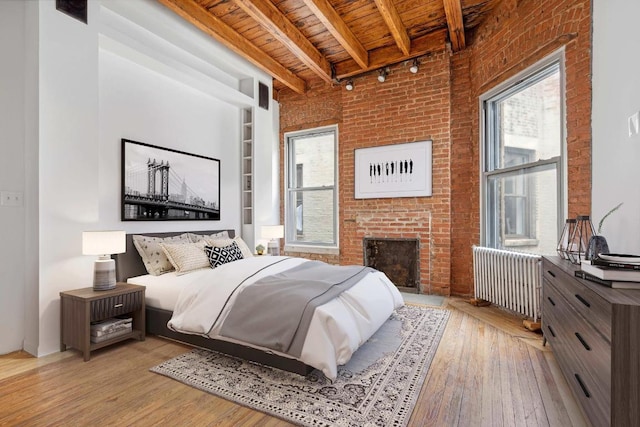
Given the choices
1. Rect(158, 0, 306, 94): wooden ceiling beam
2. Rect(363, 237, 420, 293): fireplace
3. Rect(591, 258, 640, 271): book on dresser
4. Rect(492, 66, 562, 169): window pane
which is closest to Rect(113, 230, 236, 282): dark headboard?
Rect(158, 0, 306, 94): wooden ceiling beam

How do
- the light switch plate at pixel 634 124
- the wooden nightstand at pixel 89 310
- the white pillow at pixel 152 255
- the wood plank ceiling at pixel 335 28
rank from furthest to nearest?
the wood plank ceiling at pixel 335 28 → the white pillow at pixel 152 255 → the wooden nightstand at pixel 89 310 → the light switch plate at pixel 634 124

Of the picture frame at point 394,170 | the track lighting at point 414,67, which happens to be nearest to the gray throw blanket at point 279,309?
the picture frame at point 394,170

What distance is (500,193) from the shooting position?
13.3 feet

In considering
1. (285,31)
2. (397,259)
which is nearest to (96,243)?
(285,31)

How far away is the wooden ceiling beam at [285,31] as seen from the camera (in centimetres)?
346

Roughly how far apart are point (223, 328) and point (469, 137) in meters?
3.93

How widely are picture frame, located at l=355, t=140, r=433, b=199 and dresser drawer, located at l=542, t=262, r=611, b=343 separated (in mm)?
2476

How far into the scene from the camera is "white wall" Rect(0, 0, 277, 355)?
2.65m

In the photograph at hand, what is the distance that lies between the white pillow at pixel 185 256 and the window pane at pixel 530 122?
3765 mm

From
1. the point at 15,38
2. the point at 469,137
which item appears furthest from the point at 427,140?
the point at 15,38

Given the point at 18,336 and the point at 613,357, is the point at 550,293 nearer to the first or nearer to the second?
the point at 613,357

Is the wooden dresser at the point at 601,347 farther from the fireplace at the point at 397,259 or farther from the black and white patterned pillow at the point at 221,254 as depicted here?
the black and white patterned pillow at the point at 221,254

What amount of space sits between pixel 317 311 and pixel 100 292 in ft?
6.27

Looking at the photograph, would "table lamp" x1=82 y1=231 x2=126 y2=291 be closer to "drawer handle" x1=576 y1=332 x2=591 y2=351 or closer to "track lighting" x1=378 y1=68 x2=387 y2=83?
"drawer handle" x1=576 y1=332 x2=591 y2=351
